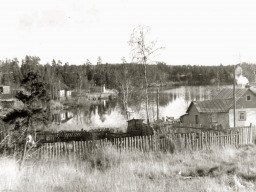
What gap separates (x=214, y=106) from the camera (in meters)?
37.2

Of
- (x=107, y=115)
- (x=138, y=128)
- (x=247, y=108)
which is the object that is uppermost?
(x=247, y=108)

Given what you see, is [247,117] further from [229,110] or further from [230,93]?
[230,93]

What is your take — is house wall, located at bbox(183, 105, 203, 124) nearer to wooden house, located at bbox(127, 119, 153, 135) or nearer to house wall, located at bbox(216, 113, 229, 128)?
house wall, located at bbox(216, 113, 229, 128)

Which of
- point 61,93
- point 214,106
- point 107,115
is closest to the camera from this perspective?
point 214,106

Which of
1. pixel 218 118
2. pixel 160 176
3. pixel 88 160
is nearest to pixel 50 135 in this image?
pixel 88 160

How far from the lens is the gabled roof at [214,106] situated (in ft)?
120

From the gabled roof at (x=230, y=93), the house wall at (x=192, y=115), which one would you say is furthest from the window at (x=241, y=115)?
the house wall at (x=192, y=115)

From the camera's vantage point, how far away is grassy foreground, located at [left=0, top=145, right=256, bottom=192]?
8203 millimetres

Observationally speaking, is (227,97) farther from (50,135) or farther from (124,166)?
(124,166)

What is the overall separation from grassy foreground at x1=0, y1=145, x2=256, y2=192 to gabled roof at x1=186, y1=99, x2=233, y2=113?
2240cm

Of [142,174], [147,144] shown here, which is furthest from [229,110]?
[142,174]

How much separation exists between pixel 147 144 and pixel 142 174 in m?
5.64

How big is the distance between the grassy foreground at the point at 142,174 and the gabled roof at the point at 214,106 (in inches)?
882

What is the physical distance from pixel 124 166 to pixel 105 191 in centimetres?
384
